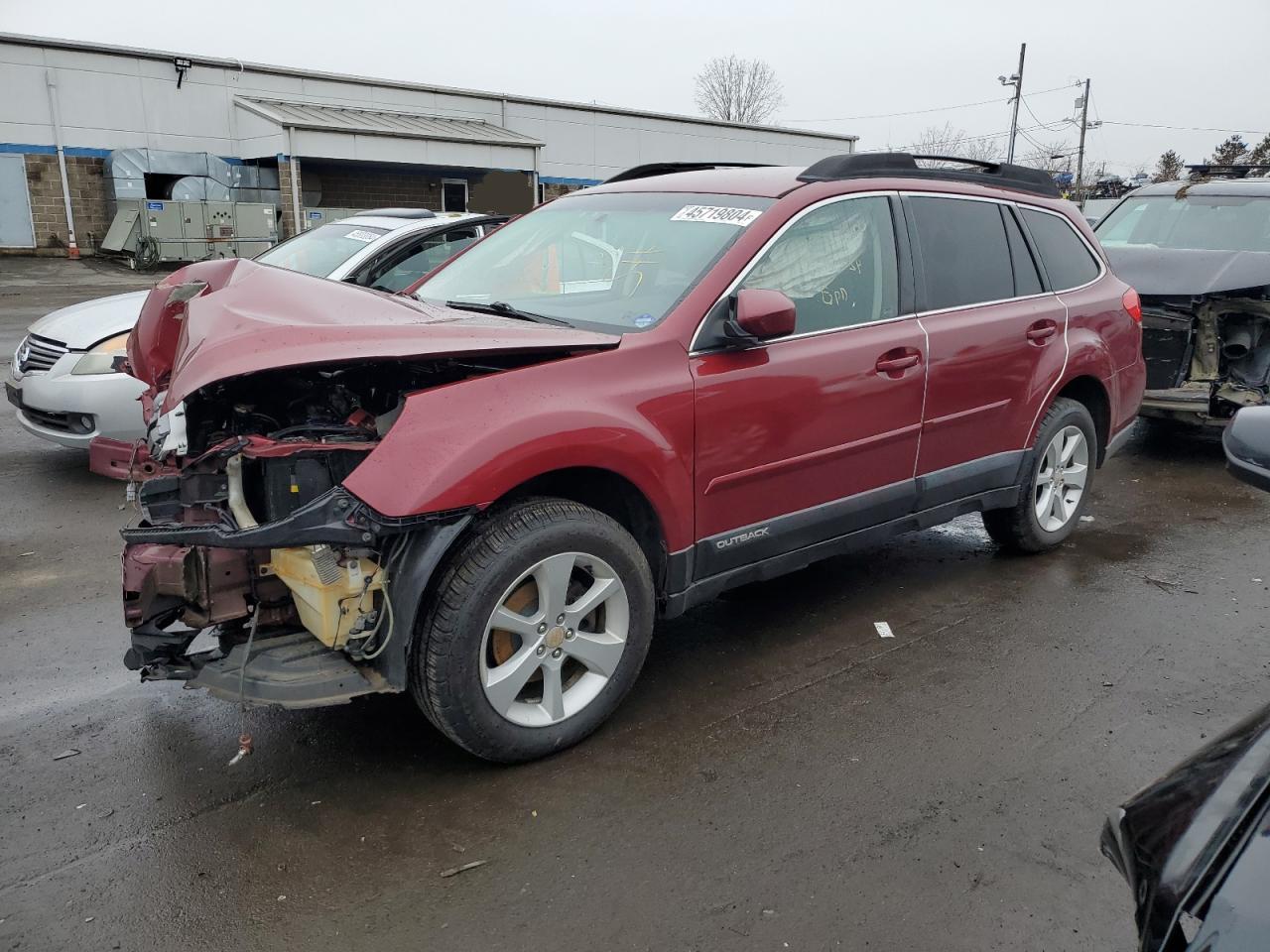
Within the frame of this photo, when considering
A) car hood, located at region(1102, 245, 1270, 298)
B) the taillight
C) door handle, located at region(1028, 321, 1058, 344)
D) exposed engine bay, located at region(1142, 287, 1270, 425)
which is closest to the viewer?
door handle, located at region(1028, 321, 1058, 344)

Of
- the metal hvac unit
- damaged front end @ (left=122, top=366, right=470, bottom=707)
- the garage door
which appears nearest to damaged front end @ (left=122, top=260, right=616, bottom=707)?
damaged front end @ (left=122, top=366, right=470, bottom=707)

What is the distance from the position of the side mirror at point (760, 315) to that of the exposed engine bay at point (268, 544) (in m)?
0.78

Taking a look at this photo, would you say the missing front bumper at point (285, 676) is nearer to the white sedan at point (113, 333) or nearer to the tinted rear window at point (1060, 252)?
the white sedan at point (113, 333)

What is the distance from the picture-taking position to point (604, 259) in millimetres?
3877

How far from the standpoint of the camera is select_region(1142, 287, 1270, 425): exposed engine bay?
288 inches

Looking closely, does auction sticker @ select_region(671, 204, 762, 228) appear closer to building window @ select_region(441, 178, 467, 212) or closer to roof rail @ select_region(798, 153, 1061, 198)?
roof rail @ select_region(798, 153, 1061, 198)

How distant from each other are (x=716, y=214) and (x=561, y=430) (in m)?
1.33

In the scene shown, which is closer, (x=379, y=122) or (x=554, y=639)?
(x=554, y=639)

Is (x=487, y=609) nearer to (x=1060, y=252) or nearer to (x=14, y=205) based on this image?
(x=1060, y=252)

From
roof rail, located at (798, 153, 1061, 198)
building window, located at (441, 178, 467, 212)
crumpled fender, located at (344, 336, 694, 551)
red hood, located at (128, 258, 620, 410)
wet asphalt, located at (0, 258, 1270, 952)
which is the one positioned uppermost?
building window, located at (441, 178, 467, 212)

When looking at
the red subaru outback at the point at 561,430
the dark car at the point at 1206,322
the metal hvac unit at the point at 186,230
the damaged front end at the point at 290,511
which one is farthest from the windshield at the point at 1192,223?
the metal hvac unit at the point at 186,230

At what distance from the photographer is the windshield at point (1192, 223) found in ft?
26.0

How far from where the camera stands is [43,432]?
19.9ft

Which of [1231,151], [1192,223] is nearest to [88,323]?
[1192,223]
